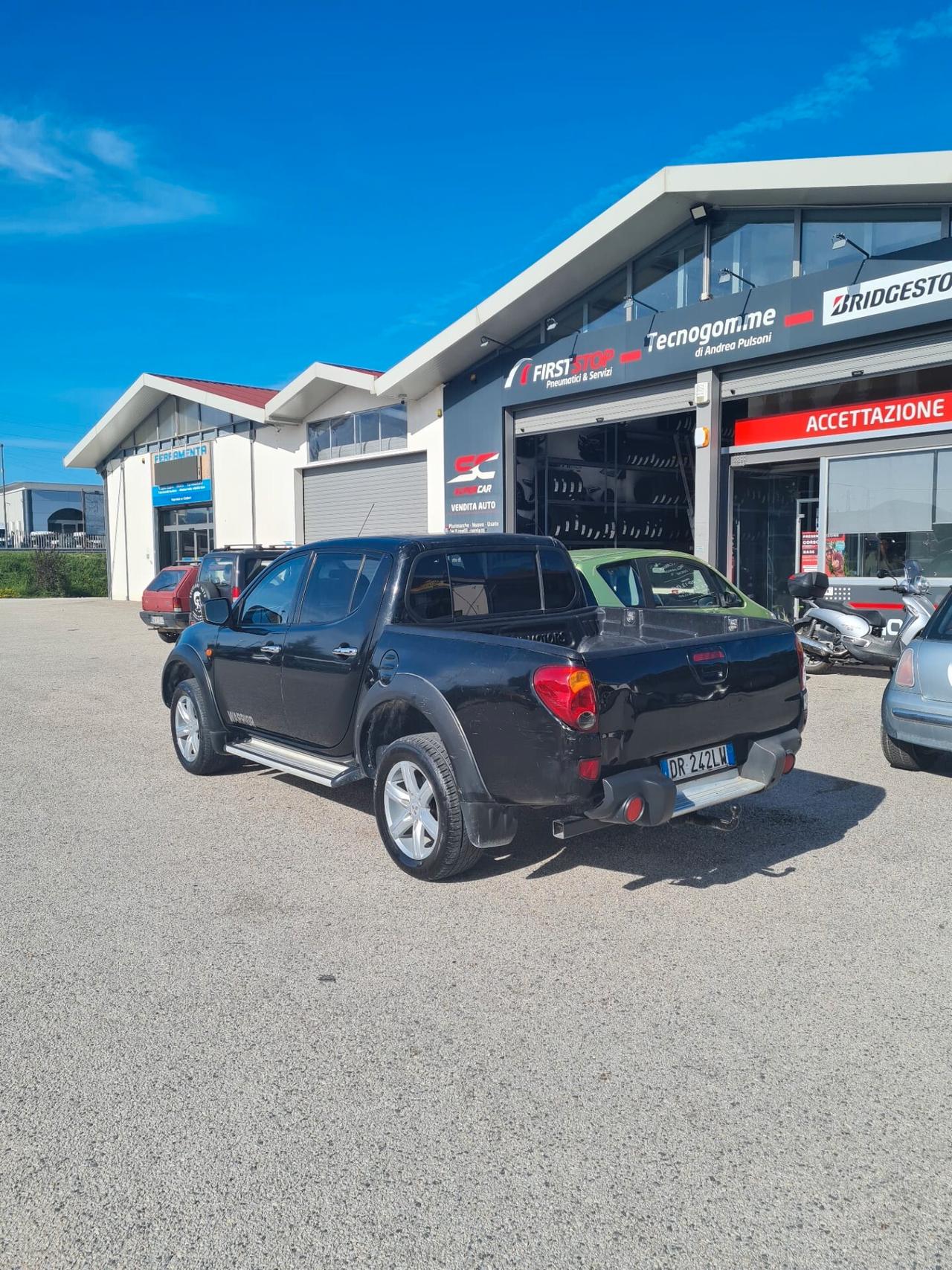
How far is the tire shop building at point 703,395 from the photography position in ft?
39.7

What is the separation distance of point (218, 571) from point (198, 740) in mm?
8572

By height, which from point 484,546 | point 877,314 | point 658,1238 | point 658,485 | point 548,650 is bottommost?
point 658,1238

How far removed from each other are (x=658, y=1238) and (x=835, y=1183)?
0.52m

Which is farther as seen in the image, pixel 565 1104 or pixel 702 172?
pixel 702 172

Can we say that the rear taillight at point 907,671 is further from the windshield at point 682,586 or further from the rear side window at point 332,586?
the rear side window at point 332,586

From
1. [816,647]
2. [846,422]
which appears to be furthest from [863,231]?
[816,647]

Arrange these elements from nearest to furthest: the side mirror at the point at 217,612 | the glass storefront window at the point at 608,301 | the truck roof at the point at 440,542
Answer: the truck roof at the point at 440,542, the side mirror at the point at 217,612, the glass storefront window at the point at 608,301

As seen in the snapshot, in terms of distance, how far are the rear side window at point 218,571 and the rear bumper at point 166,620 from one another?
49.5 inches

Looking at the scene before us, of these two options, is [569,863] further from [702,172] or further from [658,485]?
[658,485]

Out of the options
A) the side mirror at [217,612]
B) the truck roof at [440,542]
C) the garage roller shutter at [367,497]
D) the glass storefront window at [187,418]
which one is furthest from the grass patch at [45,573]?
the truck roof at [440,542]

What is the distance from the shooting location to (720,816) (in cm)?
482

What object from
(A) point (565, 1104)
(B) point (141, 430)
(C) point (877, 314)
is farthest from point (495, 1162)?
(B) point (141, 430)

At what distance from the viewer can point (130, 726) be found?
9047 millimetres

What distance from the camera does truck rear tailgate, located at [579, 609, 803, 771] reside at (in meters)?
4.09
